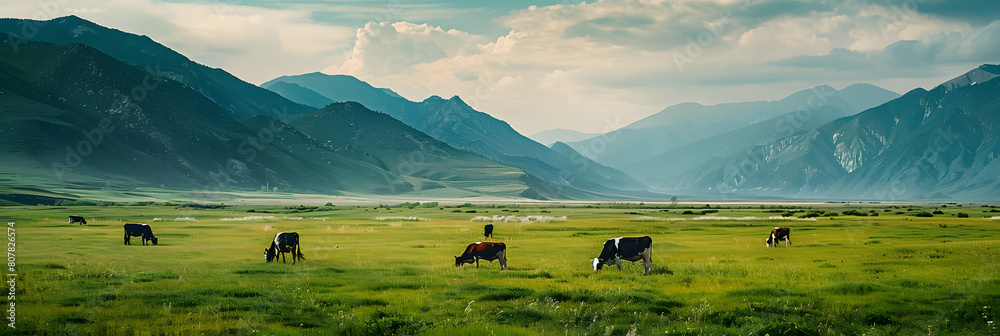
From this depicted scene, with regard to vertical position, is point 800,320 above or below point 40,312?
below

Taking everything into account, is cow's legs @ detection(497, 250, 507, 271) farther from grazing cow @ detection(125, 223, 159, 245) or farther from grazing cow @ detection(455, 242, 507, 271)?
grazing cow @ detection(125, 223, 159, 245)

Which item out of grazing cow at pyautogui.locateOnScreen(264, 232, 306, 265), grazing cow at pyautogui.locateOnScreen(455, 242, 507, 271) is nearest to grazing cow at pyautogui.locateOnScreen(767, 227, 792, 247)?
grazing cow at pyautogui.locateOnScreen(455, 242, 507, 271)

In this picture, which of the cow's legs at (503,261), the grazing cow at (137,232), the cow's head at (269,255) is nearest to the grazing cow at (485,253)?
the cow's legs at (503,261)

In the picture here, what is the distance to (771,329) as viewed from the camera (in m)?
20.1

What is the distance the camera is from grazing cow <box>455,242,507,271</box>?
36.0 m

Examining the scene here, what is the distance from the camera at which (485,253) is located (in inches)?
1437

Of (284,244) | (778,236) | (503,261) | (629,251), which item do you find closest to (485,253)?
(503,261)

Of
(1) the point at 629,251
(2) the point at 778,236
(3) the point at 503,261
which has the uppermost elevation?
(1) the point at 629,251

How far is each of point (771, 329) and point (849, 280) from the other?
13487 mm

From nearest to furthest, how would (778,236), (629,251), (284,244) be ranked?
(629,251) → (284,244) → (778,236)

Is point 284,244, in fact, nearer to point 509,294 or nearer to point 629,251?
point 509,294

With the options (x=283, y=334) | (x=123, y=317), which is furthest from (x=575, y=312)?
(x=123, y=317)

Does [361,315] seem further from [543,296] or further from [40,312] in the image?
[40,312]

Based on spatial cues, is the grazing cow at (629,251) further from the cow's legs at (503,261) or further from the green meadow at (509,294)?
the cow's legs at (503,261)
